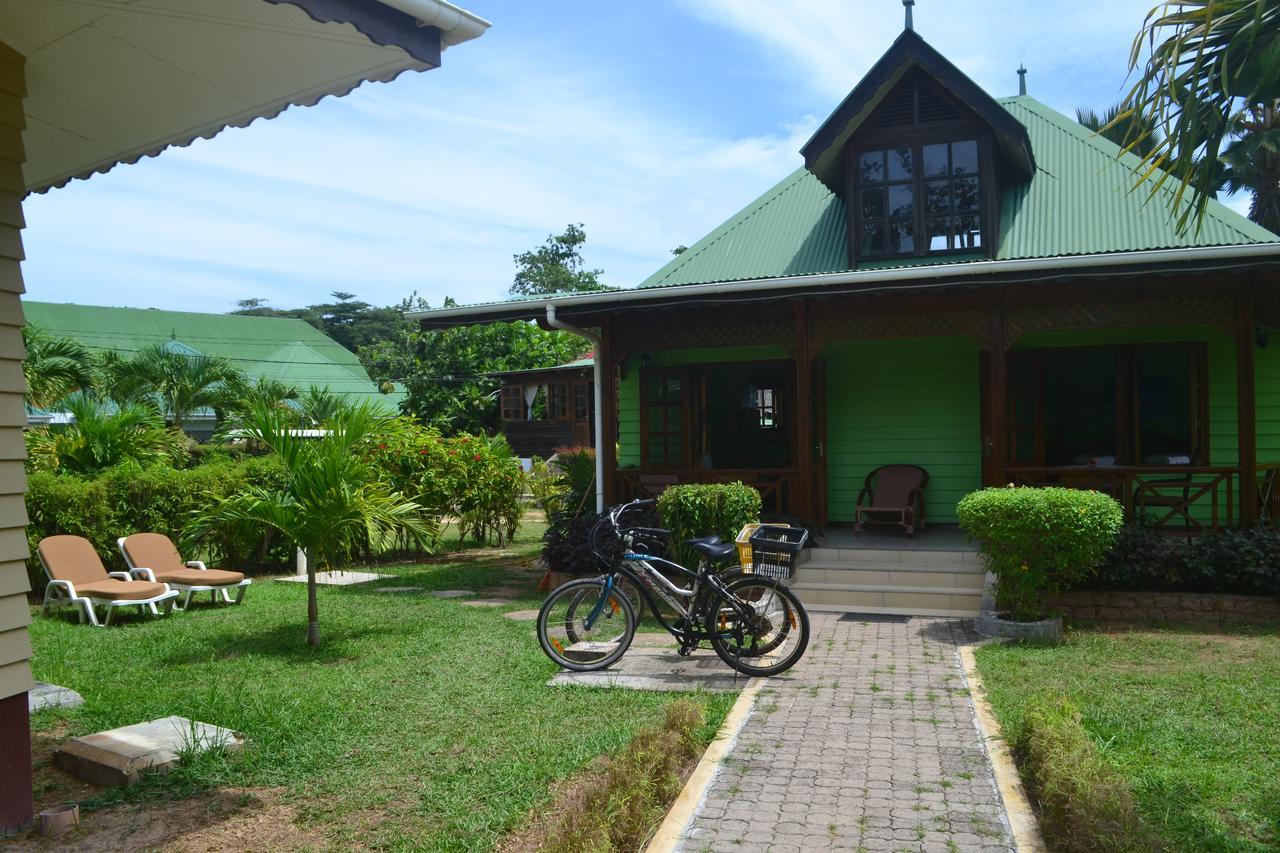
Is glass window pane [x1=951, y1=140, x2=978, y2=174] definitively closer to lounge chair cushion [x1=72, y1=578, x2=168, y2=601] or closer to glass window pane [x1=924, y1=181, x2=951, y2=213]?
glass window pane [x1=924, y1=181, x2=951, y2=213]

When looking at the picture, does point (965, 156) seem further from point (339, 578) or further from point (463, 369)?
point (463, 369)

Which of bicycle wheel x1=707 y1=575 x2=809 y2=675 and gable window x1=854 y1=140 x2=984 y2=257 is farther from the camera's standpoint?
gable window x1=854 y1=140 x2=984 y2=257

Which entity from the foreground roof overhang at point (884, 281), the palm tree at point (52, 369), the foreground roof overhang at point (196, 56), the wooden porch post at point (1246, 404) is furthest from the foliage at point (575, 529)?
the palm tree at point (52, 369)

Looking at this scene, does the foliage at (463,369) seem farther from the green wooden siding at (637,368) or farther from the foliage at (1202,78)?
the foliage at (1202,78)

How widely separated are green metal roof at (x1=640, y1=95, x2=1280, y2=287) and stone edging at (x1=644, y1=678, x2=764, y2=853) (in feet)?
23.8

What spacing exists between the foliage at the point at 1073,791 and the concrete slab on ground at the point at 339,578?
28.4ft

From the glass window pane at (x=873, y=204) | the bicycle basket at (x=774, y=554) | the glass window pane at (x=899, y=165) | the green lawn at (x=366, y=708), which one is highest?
the glass window pane at (x=899, y=165)

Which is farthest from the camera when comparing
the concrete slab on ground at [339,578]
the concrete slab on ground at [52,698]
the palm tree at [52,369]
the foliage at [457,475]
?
the palm tree at [52,369]

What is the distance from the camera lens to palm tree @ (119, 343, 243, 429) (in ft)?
→ 73.3

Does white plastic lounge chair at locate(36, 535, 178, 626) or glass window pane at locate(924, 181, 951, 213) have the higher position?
glass window pane at locate(924, 181, 951, 213)

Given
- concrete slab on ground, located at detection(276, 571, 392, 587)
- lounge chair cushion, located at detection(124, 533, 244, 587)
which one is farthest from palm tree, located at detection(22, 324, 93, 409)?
→ lounge chair cushion, located at detection(124, 533, 244, 587)

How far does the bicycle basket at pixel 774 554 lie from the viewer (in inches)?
267

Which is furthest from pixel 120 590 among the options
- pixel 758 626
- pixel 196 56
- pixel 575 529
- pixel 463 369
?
pixel 463 369

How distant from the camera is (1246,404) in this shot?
8906 mm
